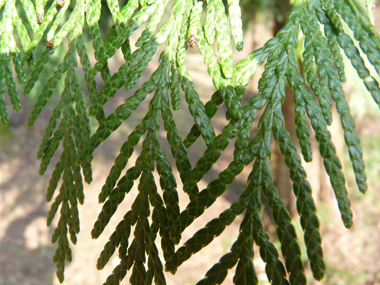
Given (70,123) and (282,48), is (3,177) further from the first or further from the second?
(282,48)

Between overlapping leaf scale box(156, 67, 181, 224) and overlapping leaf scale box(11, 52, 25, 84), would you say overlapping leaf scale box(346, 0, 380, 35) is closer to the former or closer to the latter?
overlapping leaf scale box(156, 67, 181, 224)

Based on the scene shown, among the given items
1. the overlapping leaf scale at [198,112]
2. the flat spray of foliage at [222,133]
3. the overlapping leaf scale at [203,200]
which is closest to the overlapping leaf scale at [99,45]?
the flat spray of foliage at [222,133]

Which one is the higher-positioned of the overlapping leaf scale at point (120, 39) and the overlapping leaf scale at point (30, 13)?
the overlapping leaf scale at point (30, 13)

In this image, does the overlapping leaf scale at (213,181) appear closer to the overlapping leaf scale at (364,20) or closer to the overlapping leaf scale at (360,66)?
the overlapping leaf scale at (360,66)

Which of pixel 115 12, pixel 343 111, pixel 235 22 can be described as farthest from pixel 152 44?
pixel 343 111

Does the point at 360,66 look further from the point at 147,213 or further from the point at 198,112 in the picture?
the point at 147,213

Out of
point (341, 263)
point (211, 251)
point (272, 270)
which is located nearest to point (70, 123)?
point (272, 270)

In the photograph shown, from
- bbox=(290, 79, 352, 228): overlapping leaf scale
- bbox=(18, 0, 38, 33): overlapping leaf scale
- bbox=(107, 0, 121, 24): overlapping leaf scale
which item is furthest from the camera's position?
bbox=(18, 0, 38, 33): overlapping leaf scale

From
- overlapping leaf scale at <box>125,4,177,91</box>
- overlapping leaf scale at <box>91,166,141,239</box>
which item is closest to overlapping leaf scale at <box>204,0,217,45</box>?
overlapping leaf scale at <box>125,4,177,91</box>
